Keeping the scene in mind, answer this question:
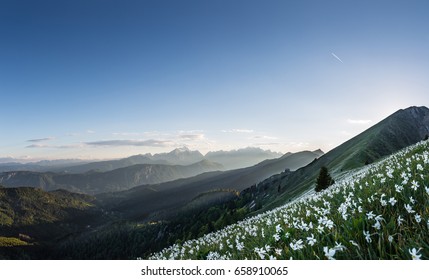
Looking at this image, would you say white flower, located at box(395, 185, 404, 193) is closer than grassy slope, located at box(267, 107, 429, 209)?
Yes

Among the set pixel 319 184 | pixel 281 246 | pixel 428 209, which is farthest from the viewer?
pixel 319 184

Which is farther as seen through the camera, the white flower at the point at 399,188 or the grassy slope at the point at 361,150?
the grassy slope at the point at 361,150

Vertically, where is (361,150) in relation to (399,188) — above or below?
below

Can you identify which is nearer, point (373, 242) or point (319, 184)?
point (373, 242)

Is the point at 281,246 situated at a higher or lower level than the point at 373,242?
lower

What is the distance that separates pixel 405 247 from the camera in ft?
9.96

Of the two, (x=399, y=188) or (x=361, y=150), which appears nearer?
(x=399, y=188)
